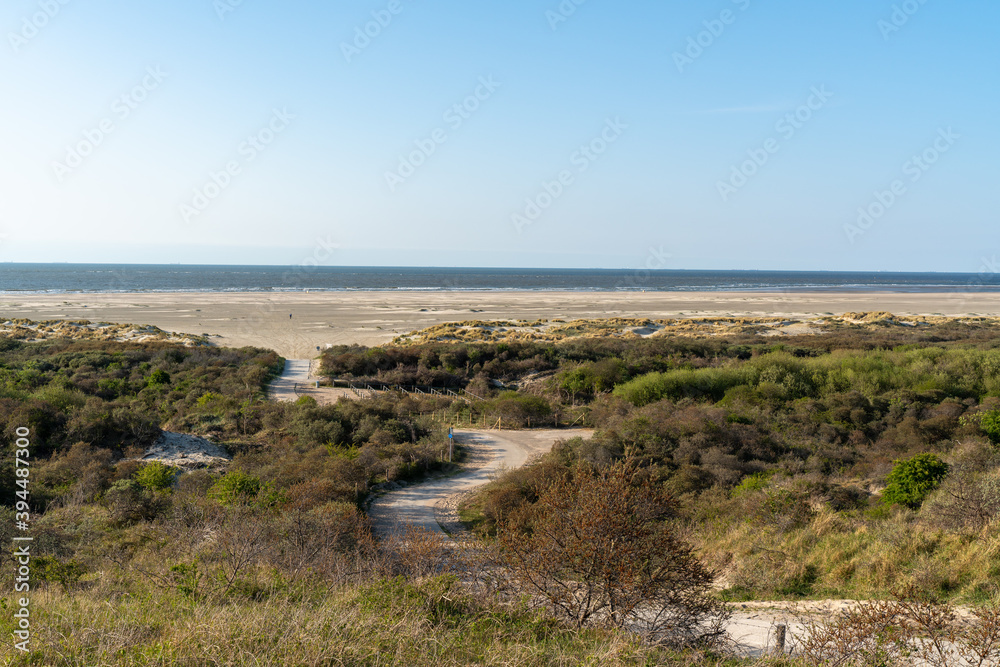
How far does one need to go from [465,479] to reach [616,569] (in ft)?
36.6

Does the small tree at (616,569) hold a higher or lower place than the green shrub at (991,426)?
higher

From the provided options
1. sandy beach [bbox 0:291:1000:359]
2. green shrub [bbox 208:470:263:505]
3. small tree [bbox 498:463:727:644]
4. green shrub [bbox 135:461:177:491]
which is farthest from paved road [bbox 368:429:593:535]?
sandy beach [bbox 0:291:1000:359]

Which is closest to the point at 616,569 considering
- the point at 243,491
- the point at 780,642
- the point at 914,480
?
the point at 780,642

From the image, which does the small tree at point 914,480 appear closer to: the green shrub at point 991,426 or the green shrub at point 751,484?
the green shrub at point 751,484

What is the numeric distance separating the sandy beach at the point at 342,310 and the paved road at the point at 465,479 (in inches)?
982

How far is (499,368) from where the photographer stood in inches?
1350

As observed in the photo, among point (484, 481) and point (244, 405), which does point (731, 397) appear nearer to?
point (484, 481)

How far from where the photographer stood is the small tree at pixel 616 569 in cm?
651

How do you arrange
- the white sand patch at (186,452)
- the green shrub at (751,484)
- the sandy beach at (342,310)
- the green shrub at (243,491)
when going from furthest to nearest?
the sandy beach at (342,310) < the white sand patch at (186,452) < the green shrub at (751,484) < the green shrub at (243,491)

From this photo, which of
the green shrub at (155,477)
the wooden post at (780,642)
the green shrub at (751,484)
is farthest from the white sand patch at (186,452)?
the wooden post at (780,642)

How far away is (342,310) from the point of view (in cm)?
7869

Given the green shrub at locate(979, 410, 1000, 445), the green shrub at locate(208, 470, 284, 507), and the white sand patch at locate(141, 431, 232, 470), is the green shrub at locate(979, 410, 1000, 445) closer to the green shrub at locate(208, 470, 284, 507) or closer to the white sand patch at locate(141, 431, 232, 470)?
the green shrub at locate(208, 470, 284, 507)

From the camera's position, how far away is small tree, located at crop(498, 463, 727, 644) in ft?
21.4

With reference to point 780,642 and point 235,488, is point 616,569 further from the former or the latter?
point 235,488
